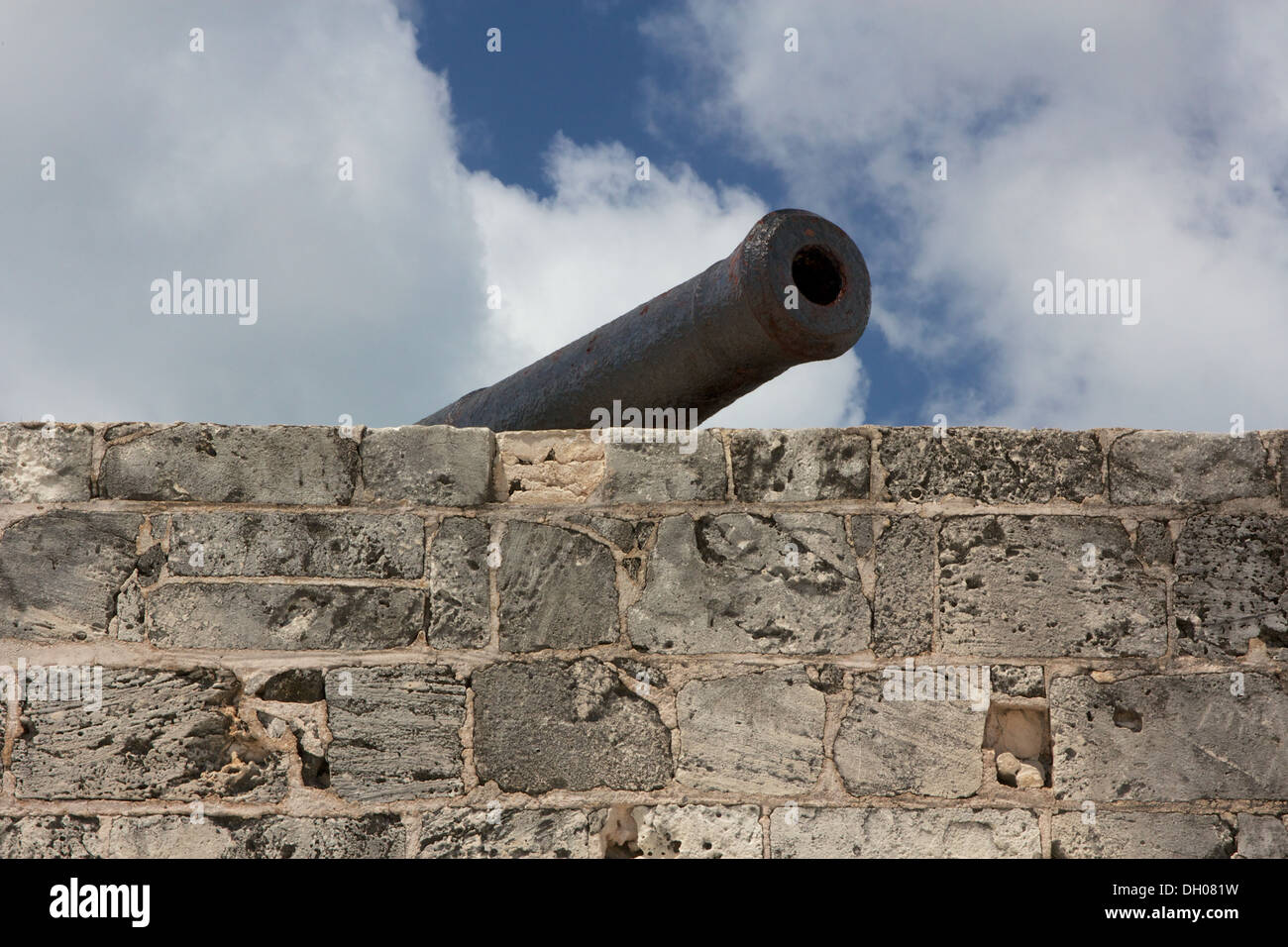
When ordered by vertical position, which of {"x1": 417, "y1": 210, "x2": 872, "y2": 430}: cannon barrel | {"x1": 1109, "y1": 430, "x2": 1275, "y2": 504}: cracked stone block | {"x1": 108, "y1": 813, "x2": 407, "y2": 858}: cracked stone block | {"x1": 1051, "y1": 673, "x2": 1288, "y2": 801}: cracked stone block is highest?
{"x1": 417, "y1": 210, "x2": 872, "y2": 430}: cannon barrel

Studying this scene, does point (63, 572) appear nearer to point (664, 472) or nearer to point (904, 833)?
point (664, 472)

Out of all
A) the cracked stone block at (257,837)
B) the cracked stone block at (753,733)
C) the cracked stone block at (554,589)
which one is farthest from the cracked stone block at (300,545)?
the cracked stone block at (753,733)

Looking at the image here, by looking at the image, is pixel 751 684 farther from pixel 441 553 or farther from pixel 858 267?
pixel 858 267

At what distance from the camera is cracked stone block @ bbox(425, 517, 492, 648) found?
3434 mm

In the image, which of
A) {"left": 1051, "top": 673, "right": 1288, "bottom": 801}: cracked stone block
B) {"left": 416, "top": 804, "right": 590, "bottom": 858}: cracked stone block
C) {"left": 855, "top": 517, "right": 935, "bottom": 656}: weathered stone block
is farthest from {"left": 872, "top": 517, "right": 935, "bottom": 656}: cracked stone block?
{"left": 416, "top": 804, "right": 590, "bottom": 858}: cracked stone block

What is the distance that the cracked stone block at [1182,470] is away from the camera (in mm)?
3562

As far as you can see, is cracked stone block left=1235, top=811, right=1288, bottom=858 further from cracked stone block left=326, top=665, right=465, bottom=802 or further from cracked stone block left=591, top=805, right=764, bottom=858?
cracked stone block left=326, top=665, right=465, bottom=802

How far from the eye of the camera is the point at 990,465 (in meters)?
3.54

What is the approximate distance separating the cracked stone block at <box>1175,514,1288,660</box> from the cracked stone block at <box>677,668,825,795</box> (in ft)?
3.69

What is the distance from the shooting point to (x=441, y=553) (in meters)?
3.46

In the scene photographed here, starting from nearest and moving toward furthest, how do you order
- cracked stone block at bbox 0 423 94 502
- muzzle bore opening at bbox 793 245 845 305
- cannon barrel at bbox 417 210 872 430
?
cannon barrel at bbox 417 210 872 430 → muzzle bore opening at bbox 793 245 845 305 → cracked stone block at bbox 0 423 94 502

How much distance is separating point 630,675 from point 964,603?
0.98 m

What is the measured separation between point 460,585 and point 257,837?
899 mm

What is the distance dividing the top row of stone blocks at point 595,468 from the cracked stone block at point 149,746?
546 mm
